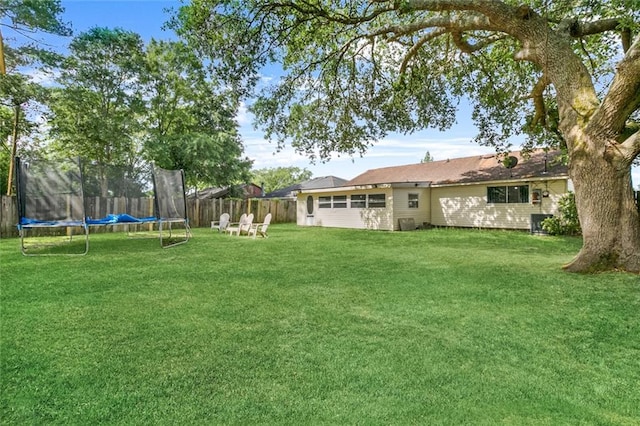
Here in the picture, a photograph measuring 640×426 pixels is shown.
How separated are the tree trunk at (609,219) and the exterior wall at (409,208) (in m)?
9.87

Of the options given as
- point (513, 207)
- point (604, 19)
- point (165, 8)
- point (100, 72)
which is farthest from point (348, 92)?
point (100, 72)

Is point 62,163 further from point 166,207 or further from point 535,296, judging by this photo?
point 535,296

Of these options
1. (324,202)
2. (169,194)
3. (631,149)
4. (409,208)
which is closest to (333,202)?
(324,202)

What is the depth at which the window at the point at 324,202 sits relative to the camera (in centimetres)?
1895

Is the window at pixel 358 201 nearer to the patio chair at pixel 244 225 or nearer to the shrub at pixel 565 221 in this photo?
the patio chair at pixel 244 225

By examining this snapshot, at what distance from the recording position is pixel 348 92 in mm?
10516

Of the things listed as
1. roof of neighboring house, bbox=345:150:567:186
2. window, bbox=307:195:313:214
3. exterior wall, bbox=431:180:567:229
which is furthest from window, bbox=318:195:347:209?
exterior wall, bbox=431:180:567:229

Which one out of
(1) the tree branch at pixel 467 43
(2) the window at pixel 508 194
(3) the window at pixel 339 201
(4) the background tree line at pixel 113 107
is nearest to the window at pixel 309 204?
(3) the window at pixel 339 201

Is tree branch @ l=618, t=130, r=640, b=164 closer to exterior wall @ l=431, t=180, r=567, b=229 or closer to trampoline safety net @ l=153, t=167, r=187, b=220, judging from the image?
exterior wall @ l=431, t=180, r=567, b=229

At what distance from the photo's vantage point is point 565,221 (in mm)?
12297

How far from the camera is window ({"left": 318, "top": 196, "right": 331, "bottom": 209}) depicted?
19.0 metres

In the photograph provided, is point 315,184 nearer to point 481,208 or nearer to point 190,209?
point 190,209

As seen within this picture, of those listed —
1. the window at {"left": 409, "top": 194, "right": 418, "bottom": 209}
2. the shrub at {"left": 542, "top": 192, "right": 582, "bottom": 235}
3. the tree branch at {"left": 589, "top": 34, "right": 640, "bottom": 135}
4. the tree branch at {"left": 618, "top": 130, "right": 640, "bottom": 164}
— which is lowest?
the shrub at {"left": 542, "top": 192, "right": 582, "bottom": 235}

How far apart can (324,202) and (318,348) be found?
53.9ft
